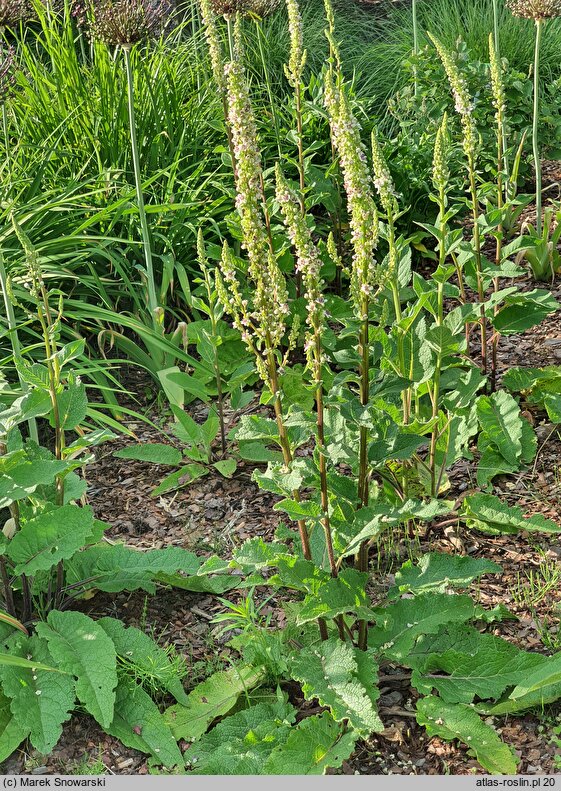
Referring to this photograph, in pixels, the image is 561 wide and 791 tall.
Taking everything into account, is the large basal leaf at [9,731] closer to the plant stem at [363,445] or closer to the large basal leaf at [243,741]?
the large basal leaf at [243,741]

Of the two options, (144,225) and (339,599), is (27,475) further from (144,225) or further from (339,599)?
(144,225)

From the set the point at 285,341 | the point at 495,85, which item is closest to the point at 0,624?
the point at 285,341

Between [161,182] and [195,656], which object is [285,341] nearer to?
[161,182]

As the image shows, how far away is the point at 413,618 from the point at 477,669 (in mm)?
220

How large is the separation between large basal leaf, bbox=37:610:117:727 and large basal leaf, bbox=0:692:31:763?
0.18 metres

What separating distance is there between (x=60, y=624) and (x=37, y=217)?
7.43ft

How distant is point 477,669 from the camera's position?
262cm

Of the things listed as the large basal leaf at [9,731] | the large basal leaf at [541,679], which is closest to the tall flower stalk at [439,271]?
the large basal leaf at [541,679]

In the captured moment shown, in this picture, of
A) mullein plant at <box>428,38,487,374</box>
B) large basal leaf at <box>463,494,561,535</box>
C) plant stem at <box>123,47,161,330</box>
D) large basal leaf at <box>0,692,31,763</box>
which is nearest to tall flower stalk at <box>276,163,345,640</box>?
large basal leaf at <box>463,494,561,535</box>

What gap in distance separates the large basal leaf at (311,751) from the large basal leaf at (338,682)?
67 mm

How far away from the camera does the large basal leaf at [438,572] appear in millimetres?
2650

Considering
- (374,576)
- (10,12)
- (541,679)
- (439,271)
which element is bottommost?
(374,576)

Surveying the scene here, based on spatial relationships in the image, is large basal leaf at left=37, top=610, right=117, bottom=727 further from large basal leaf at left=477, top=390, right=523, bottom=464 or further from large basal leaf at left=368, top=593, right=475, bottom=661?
large basal leaf at left=477, top=390, right=523, bottom=464

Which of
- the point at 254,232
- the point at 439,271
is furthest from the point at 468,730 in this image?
the point at 439,271
